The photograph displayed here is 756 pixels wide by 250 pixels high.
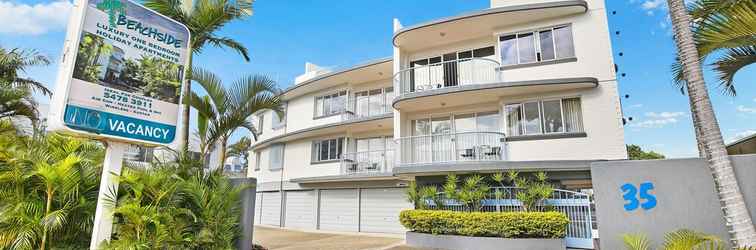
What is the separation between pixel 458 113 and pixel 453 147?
188 cm

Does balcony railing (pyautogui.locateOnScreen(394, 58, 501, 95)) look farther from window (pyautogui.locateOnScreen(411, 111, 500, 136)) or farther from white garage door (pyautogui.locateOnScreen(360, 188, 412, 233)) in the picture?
white garage door (pyautogui.locateOnScreen(360, 188, 412, 233))

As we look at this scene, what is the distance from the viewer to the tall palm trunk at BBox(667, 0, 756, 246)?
509 cm

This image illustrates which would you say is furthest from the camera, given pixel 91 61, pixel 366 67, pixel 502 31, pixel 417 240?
pixel 366 67

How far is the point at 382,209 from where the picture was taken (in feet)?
58.2

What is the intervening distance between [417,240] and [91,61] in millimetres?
10051

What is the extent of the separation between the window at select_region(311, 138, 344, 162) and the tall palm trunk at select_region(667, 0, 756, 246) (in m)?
15.3

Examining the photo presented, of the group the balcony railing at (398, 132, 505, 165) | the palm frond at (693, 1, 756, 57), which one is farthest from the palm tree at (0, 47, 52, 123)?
the palm frond at (693, 1, 756, 57)

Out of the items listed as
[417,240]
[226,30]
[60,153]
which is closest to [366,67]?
[417,240]

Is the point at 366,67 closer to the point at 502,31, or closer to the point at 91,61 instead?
the point at 502,31

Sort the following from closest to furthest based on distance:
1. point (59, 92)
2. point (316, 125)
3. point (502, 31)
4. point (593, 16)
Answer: point (59, 92) → point (593, 16) → point (502, 31) → point (316, 125)

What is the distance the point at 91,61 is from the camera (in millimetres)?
4770

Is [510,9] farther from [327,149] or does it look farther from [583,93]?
[327,149]

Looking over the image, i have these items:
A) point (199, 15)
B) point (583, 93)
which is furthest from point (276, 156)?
point (583, 93)

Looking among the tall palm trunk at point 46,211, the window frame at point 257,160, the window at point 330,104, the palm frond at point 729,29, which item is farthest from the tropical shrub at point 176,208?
the window frame at point 257,160
